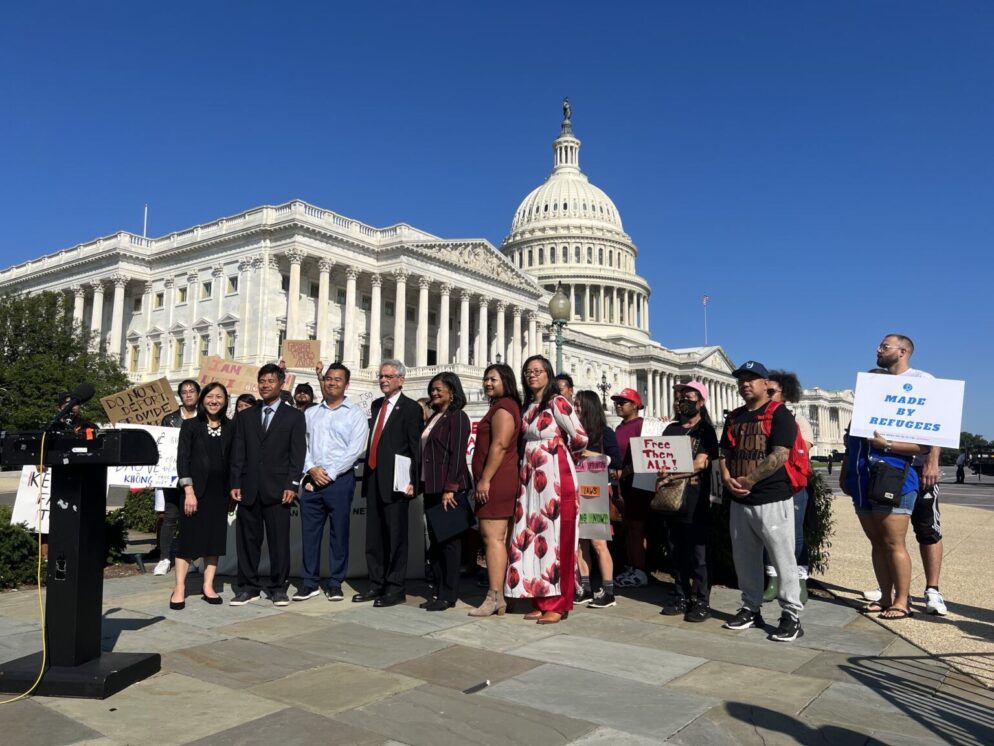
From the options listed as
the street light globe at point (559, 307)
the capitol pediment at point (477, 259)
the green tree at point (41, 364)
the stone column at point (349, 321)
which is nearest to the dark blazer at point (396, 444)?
the street light globe at point (559, 307)

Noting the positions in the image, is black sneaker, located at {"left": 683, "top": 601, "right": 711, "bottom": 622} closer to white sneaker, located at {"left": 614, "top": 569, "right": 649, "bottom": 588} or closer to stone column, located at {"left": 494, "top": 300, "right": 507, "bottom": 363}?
white sneaker, located at {"left": 614, "top": 569, "right": 649, "bottom": 588}

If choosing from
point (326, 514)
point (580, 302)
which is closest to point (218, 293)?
point (326, 514)

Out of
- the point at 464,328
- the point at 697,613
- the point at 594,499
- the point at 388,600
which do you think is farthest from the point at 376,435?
the point at 464,328

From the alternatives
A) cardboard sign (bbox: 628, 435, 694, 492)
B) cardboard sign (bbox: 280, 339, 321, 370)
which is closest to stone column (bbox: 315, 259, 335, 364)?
cardboard sign (bbox: 280, 339, 321, 370)

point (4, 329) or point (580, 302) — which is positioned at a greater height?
point (580, 302)

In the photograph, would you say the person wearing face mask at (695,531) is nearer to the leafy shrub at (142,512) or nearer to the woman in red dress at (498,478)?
the woman in red dress at (498,478)

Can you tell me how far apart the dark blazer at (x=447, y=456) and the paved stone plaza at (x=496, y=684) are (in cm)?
128

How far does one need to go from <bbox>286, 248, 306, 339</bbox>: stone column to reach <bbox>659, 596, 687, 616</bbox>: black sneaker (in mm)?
47690

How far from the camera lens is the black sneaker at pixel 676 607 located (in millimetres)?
7387

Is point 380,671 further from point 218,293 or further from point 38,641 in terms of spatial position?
point 218,293

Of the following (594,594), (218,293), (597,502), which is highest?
(218,293)

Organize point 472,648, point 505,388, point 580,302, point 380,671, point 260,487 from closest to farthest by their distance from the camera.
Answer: point 380,671 < point 472,648 < point 505,388 < point 260,487 < point 580,302

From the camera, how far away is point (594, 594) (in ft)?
27.4

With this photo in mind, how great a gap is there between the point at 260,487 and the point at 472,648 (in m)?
3.29
